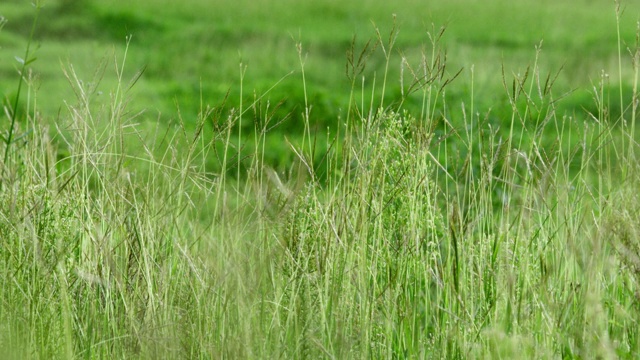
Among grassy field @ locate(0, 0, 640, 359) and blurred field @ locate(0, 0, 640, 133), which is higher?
grassy field @ locate(0, 0, 640, 359)

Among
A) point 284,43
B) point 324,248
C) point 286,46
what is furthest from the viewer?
point 284,43

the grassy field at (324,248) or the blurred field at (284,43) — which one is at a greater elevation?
the grassy field at (324,248)

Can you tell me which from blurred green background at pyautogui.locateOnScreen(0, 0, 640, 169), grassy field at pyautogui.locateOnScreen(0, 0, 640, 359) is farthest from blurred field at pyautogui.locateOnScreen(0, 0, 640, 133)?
grassy field at pyautogui.locateOnScreen(0, 0, 640, 359)

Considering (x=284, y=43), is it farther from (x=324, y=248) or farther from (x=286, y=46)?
(x=324, y=248)

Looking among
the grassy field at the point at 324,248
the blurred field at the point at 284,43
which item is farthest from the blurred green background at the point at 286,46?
the grassy field at the point at 324,248

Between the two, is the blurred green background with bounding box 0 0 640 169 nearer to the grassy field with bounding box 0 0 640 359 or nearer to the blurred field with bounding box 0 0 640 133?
the blurred field with bounding box 0 0 640 133

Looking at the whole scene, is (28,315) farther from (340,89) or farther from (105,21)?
(105,21)

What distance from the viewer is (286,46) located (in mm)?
12258

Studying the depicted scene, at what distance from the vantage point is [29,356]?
199 cm

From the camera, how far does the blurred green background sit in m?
8.84

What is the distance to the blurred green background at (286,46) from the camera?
8844 mm

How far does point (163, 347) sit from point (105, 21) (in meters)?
12.7

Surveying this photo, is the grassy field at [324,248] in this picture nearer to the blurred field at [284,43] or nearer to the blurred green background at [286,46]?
Result: the blurred green background at [286,46]

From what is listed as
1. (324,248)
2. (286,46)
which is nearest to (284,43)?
(286,46)
